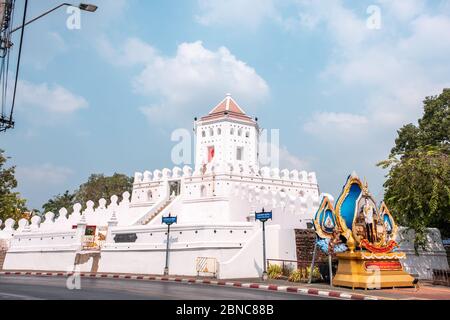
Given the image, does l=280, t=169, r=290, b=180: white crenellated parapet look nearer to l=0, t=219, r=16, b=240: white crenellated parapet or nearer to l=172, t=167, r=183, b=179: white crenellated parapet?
l=172, t=167, r=183, b=179: white crenellated parapet

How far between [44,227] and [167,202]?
358 inches

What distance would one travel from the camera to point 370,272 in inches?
560

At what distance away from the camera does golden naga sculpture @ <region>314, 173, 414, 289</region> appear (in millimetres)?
14312

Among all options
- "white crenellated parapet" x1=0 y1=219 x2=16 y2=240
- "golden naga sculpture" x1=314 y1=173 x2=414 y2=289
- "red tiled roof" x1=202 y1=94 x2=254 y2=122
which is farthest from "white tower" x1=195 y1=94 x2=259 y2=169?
"golden naga sculpture" x1=314 y1=173 x2=414 y2=289

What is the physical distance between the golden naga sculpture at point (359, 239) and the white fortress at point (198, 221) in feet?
17.1

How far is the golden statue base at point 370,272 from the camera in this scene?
14.2m

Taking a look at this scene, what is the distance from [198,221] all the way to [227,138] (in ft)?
32.3

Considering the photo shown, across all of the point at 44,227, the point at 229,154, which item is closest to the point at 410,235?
the point at 229,154

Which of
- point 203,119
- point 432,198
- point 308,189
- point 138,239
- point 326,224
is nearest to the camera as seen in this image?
point 326,224

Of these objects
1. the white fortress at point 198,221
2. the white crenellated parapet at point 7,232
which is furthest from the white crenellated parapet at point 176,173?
the white crenellated parapet at point 7,232

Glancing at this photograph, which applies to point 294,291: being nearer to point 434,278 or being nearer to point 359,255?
point 359,255

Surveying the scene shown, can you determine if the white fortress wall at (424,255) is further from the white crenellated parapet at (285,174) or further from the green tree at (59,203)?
the green tree at (59,203)

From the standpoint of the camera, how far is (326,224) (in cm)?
1516

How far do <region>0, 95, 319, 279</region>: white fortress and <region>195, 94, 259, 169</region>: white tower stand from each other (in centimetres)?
9
